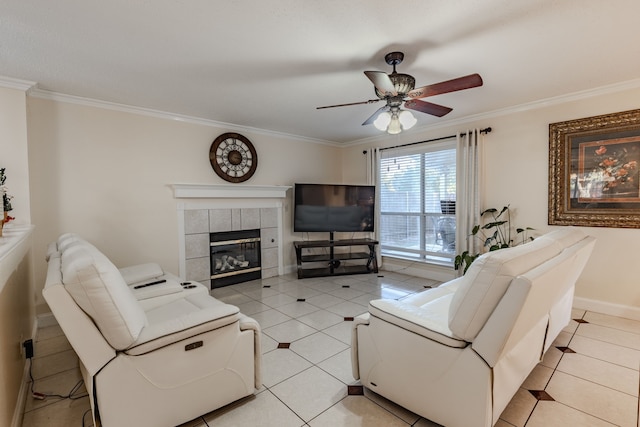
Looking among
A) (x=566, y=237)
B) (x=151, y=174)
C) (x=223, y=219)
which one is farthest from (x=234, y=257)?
(x=566, y=237)

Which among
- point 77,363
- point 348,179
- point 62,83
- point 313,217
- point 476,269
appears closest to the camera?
point 476,269

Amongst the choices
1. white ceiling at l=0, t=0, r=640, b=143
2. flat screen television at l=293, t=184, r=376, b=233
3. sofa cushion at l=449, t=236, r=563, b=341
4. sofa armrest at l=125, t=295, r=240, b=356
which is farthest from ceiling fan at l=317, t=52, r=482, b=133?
flat screen television at l=293, t=184, r=376, b=233

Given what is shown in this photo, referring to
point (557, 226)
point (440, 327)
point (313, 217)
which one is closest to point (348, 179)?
point (313, 217)

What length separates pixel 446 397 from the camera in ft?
5.15

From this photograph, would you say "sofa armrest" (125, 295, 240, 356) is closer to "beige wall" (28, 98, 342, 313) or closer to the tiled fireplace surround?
"beige wall" (28, 98, 342, 313)

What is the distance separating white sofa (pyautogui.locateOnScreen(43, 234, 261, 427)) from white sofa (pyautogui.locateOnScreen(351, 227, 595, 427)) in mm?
829

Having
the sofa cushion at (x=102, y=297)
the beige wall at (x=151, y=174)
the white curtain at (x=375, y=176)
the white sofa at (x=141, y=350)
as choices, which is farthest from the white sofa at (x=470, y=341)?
the white curtain at (x=375, y=176)

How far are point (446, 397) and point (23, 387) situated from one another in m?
2.69

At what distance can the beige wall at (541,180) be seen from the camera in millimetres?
3225

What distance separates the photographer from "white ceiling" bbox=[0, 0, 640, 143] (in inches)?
73.5

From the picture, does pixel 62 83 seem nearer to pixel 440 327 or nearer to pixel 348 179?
pixel 440 327

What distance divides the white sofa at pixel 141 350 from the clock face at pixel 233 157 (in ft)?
9.32

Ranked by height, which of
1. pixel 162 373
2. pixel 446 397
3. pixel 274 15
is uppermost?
pixel 274 15

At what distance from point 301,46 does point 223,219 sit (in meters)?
2.94
